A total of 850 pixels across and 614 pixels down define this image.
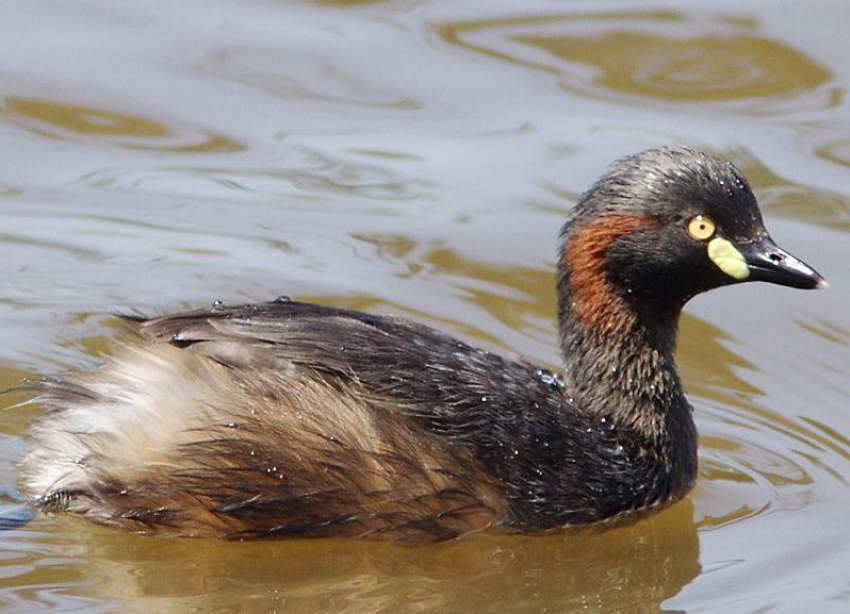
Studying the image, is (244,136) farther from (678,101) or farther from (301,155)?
(678,101)

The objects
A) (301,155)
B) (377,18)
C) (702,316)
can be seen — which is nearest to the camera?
(702,316)

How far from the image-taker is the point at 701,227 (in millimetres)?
6527

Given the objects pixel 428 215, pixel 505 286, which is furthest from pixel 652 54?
pixel 505 286

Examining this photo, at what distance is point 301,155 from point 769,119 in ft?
7.66

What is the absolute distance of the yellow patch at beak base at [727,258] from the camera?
258 inches

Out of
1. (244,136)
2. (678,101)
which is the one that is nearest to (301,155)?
(244,136)

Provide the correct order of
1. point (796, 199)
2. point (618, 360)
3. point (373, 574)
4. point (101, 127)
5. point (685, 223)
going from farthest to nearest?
point (101, 127) < point (796, 199) < point (618, 360) < point (685, 223) < point (373, 574)

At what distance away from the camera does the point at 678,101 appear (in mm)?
9961

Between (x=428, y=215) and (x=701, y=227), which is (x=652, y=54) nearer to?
(x=428, y=215)

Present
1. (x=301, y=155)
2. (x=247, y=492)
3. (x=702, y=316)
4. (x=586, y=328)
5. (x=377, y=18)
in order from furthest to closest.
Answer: (x=377, y=18) → (x=301, y=155) → (x=702, y=316) → (x=586, y=328) → (x=247, y=492)

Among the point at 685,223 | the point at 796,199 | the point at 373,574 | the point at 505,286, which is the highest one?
the point at 685,223

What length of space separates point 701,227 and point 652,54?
399cm

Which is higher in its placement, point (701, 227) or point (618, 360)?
point (701, 227)

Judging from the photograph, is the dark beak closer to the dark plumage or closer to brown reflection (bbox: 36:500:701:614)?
the dark plumage
